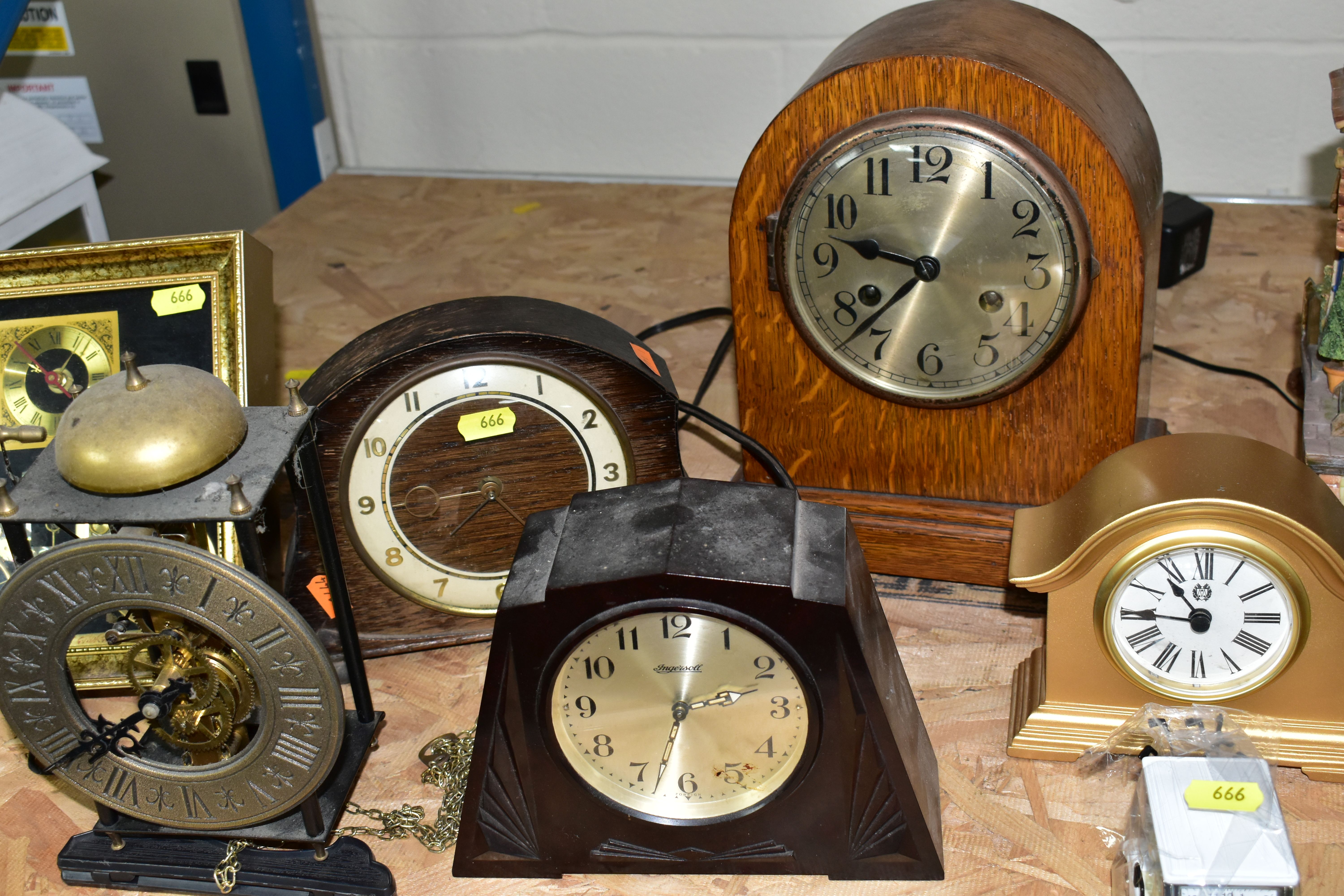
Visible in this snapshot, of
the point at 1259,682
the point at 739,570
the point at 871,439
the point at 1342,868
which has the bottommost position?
the point at 1342,868

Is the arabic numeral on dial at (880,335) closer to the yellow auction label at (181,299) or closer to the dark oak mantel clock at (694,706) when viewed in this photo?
the dark oak mantel clock at (694,706)

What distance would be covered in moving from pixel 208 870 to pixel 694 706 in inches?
20.6

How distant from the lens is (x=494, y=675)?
3.58 ft

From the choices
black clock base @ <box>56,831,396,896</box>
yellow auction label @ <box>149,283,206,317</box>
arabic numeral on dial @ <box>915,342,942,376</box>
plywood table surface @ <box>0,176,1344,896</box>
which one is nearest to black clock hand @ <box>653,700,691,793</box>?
plywood table surface @ <box>0,176,1344,896</box>

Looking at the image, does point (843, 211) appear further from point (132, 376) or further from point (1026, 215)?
point (132, 376)

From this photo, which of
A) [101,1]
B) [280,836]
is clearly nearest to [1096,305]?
[280,836]

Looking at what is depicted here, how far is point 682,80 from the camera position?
253cm

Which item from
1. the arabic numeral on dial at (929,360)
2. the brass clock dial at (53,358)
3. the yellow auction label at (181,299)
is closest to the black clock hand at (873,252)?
the arabic numeral on dial at (929,360)

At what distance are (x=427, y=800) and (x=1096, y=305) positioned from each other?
0.90 metres

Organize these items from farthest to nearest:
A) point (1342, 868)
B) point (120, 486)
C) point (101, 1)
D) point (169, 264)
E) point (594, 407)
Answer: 1. point (101, 1)
2. point (169, 264)
3. point (594, 407)
4. point (1342, 868)
5. point (120, 486)

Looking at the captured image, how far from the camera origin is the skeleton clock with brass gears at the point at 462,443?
1.31 metres

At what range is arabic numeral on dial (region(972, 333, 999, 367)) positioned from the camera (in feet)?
4.35

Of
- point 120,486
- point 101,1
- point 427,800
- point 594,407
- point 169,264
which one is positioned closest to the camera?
point 120,486

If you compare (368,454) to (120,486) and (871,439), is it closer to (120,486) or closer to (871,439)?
(120,486)
